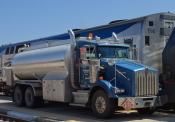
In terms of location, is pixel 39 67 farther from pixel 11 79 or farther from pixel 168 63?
pixel 168 63

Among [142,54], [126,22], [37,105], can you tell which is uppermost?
[126,22]

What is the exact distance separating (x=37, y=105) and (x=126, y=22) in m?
5.36

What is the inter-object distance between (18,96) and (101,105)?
6857mm

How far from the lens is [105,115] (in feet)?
46.1

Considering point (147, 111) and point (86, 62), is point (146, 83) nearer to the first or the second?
point (147, 111)

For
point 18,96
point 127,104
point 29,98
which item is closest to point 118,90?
point 127,104

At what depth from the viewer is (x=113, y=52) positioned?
15523mm

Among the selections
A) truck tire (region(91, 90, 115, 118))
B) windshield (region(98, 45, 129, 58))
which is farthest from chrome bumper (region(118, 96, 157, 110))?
windshield (region(98, 45, 129, 58))

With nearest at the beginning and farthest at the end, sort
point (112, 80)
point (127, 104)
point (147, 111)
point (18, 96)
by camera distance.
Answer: point (127, 104)
point (112, 80)
point (147, 111)
point (18, 96)

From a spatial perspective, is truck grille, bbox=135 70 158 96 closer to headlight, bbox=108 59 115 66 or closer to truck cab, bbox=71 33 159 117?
truck cab, bbox=71 33 159 117

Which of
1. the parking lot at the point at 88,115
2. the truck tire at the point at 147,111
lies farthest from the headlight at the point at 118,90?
the truck tire at the point at 147,111

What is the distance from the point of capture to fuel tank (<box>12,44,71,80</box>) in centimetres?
1631

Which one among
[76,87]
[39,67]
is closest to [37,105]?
[39,67]

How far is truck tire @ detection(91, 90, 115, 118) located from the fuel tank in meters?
2.02
